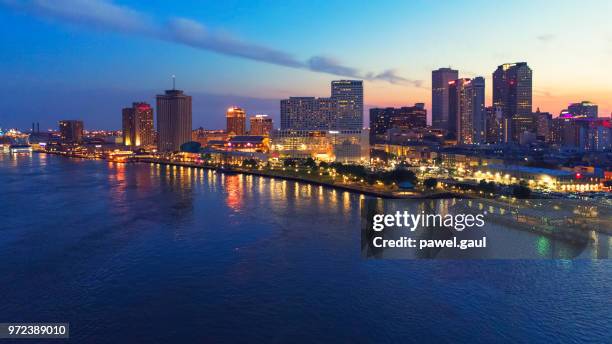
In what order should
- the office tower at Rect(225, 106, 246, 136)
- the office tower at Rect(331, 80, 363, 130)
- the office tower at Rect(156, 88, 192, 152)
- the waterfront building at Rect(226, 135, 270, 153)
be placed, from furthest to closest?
the office tower at Rect(225, 106, 246, 136), the office tower at Rect(156, 88, 192, 152), the office tower at Rect(331, 80, 363, 130), the waterfront building at Rect(226, 135, 270, 153)

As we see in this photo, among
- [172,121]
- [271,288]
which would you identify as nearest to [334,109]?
[172,121]

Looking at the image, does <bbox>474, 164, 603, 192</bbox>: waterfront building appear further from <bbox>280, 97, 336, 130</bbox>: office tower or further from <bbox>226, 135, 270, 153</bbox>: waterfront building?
<bbox>280, 97, 336, 130</bbox>: office tower

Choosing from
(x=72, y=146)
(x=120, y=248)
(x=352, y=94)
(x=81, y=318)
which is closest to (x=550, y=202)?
(x=120, y=248)

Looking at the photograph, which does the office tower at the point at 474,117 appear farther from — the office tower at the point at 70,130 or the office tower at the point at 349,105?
the office tower at the point at 70,130

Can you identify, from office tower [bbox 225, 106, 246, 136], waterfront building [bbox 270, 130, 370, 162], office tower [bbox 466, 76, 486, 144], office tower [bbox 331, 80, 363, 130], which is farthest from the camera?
office tower [bbox 225, 106, 246, 136]

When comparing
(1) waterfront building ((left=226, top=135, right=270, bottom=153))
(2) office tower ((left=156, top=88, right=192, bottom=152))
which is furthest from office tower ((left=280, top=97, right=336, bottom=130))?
(2) office tower ((left=156, top=88, right=192, bottom=152))

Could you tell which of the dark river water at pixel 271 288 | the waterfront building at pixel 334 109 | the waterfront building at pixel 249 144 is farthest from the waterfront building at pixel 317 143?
the dark river water at pixel 271 288

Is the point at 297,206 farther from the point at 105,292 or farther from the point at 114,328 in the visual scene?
the point at 114,328

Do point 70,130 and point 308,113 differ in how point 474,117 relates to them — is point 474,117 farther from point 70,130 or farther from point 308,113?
point 70,130

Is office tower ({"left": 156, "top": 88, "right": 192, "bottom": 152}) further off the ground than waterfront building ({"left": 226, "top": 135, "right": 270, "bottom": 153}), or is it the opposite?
office tower ({"left": 156, "top": 88, "right": 192, "bottom": 152})
